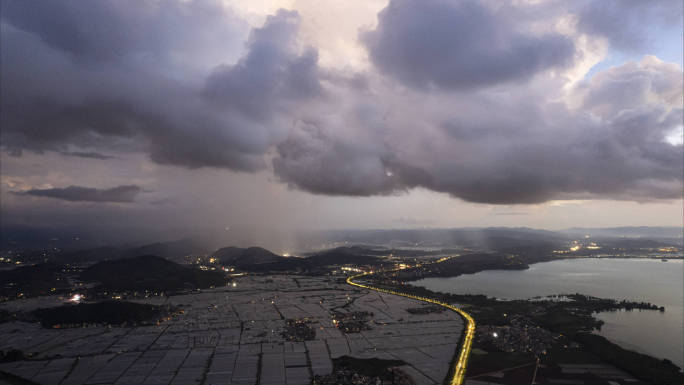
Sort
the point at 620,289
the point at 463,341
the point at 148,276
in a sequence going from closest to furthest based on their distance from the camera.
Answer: the point at 463,341
the point at 620,289
the point at 148,276

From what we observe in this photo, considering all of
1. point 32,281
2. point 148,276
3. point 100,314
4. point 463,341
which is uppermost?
point 463,341

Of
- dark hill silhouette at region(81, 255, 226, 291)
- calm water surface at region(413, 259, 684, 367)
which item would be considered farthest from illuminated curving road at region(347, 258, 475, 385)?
dark hill silhouette at region(81, 255, 226, 291)

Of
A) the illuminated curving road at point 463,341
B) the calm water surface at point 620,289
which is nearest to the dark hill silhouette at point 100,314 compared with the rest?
the illuminated curving road at point 463,341

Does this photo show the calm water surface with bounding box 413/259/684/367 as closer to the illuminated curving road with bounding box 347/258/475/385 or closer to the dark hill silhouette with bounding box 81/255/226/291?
the illuminated curving road with bounding box 347/258/475/385

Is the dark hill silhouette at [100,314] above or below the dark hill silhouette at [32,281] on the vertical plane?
above

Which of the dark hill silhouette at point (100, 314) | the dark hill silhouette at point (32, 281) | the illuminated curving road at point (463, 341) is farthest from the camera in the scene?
the dark hill silhouette at point (32, 281)

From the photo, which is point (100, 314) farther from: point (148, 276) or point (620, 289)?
point (620, 289)

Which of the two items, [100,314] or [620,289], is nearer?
[100,314]

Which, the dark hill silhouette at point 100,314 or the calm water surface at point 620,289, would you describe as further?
the dark hill silhouette at point 100,314

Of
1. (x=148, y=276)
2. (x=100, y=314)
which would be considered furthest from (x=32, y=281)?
(x=100, y=314)

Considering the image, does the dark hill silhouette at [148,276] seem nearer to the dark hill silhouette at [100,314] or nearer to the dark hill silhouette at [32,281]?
the dark hill silhouette at [32,281]
